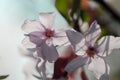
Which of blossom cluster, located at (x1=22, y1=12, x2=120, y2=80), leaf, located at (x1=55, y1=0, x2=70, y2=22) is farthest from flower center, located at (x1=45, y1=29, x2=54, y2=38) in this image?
leaf, located at (x1=55, y1=0, x2=70, y2=22)

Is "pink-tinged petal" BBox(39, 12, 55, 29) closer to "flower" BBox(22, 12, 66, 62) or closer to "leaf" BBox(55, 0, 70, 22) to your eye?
"flower" BBox(22, 12, 66, 62)

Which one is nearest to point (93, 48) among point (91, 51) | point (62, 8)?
point (91, 51)

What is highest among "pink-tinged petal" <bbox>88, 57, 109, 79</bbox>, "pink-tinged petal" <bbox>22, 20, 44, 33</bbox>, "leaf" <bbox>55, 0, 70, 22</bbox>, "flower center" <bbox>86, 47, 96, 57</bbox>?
"leaf" <bbox>55, 0, 70, 22</bbox>

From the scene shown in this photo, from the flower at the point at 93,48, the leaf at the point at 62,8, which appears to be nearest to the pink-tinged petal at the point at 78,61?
the flower at the point at 93,48

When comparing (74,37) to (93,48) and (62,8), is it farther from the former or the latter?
(62,8)

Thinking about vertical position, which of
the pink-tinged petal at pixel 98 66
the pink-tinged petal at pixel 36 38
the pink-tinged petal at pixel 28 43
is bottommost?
the pink-tinged petal at pixel 98 66

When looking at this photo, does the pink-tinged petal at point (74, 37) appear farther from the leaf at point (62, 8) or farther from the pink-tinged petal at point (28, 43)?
the leaf at point (62, 8)
